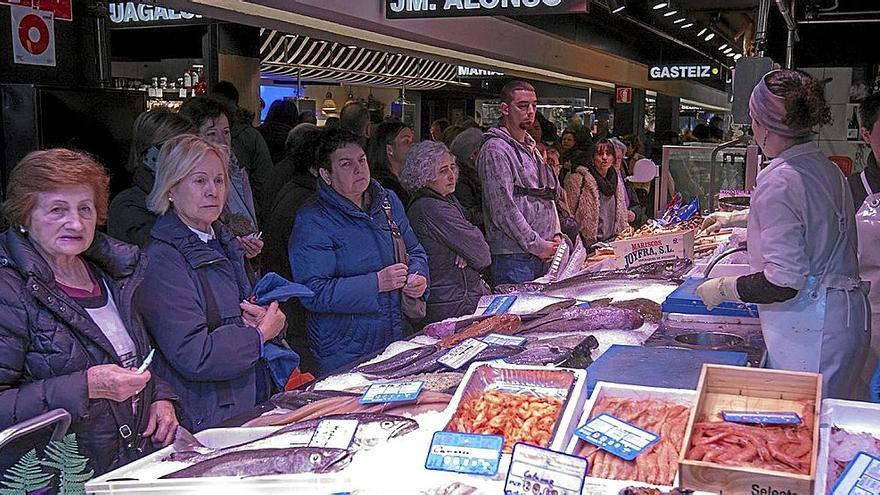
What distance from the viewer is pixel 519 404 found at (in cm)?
244

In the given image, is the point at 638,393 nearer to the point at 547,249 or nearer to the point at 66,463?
the point at 66,463

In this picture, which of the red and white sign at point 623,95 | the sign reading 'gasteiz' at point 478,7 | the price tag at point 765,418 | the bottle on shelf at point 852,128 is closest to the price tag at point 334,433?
the price tag at point 765,418

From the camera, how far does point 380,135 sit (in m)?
6.12

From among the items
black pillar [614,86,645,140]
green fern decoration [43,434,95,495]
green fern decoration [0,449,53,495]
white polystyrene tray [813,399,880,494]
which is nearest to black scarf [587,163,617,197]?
white polystyrene tray [813,399,880,494]

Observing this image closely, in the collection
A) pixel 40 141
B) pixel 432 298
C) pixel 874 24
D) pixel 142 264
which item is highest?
pixel 874 24

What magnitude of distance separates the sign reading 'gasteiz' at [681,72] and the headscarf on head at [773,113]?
10.6m

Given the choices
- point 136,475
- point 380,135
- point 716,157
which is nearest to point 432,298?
point 380,135

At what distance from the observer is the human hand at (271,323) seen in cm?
330

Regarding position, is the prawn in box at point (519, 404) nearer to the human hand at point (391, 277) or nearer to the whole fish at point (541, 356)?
the whole fish at point (541, 356)

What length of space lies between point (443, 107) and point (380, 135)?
1727 cm

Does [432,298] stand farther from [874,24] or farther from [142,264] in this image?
[874,24]

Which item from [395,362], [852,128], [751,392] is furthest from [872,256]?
[852,128]

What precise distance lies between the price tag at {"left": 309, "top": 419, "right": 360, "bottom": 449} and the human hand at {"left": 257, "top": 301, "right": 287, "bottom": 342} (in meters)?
0.86

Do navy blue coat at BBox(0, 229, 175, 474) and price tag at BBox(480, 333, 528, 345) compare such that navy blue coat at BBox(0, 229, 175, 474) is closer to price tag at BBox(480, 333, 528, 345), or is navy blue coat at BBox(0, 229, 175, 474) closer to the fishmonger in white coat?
price tag at BBox(480, 333, 528, 345)
